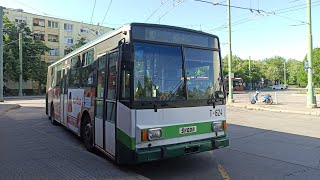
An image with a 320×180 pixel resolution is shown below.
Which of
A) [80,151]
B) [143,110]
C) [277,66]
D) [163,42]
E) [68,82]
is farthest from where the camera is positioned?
[277,66]

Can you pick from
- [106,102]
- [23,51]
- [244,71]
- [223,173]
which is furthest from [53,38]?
[223,173]

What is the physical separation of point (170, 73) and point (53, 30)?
210ft

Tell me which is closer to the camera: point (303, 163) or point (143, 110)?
point (143, 110)

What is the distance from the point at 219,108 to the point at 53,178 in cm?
364

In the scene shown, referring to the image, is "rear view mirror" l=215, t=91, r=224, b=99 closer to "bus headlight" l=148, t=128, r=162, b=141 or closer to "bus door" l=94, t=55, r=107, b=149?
"bus headlight" l=148, t=128, r=162, b=141

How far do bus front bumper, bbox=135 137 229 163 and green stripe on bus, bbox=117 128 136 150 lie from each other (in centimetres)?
14

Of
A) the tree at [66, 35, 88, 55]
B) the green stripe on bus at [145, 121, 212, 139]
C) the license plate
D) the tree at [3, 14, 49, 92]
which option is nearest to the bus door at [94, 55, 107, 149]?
the green stripe on bus at [145, 121, 212, 139]

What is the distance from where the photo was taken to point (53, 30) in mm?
64812

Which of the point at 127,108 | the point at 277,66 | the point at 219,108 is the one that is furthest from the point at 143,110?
the point at 277,66

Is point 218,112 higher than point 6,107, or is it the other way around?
point 218,112

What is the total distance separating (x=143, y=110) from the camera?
5.67 metres

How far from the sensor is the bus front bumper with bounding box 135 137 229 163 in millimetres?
5611

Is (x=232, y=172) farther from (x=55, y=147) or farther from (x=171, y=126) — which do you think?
(x=55, y=147)

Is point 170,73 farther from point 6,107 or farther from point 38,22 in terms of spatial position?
point 38,22
